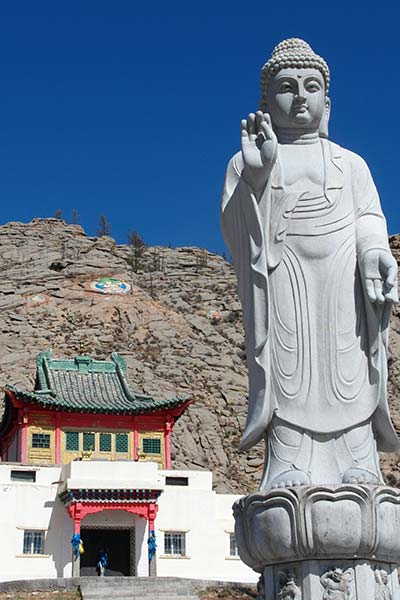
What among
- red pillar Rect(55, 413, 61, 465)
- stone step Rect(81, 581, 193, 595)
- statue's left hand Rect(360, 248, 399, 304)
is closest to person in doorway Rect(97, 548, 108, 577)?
stone step Rect(81, 581, 193, 595)

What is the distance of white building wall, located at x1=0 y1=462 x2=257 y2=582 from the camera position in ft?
93.0

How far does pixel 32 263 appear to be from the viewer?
212 ft

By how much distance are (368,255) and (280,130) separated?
4.51ft

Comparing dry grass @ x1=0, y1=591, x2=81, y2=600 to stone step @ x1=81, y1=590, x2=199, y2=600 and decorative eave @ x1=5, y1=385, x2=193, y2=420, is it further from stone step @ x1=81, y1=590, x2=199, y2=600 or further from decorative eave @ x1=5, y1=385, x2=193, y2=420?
decorative eave @ x1=5, y1=385, x2=193, y2=420

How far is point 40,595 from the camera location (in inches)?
921

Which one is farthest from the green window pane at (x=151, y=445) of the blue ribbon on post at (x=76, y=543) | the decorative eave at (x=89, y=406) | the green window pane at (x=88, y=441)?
the blue ribbon on post at (x=76, y=543)

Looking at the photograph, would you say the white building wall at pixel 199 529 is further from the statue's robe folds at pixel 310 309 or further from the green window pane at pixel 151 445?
the statue's robe folds at pixel 310 309

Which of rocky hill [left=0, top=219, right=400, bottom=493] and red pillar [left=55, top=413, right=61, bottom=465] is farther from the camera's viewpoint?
rocky hill [left=0, top=219, right=400, bottom=493]

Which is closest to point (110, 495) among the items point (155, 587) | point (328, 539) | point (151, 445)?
point (155, 587)

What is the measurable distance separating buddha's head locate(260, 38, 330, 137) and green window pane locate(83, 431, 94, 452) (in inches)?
1029

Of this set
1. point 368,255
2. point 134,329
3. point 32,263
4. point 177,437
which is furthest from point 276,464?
point 32,263

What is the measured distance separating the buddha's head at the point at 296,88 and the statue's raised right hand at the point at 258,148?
0.48m

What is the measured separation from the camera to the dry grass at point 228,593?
79.0 ft

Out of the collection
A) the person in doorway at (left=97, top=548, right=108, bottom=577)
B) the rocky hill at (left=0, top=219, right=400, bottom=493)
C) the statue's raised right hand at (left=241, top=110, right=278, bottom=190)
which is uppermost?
the rocky hill at (left=0, top=219, right=400, bottom=493)
